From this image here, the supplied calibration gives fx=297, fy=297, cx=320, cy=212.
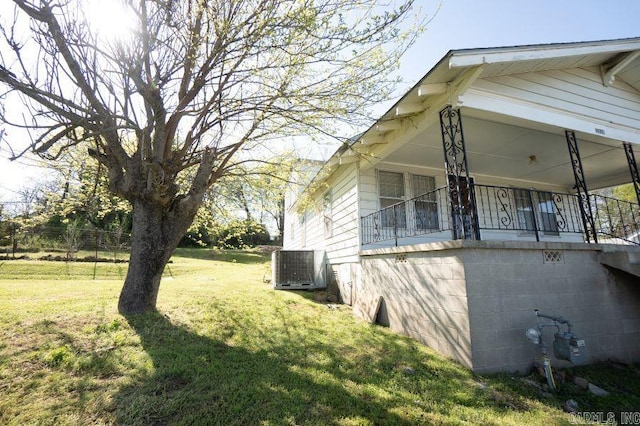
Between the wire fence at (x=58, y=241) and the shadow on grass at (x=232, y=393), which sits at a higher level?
the wire fence at (x=58, y=241)

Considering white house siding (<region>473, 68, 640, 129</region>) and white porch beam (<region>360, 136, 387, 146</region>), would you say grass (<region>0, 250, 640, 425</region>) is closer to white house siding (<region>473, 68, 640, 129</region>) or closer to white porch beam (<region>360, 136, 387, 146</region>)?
white porch beam (<region>360, 136, 387, 146</region>)

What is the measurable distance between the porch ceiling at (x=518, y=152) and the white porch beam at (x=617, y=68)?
134 cm

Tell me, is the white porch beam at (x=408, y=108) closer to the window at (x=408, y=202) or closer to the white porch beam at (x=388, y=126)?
the white porch beam at (x=388, y=126)

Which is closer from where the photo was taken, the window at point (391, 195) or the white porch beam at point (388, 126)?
the white porch beam at point (388, 126)

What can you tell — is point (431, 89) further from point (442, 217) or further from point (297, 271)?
point (297, 271)

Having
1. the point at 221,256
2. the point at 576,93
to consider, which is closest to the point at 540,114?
the point at 576,93

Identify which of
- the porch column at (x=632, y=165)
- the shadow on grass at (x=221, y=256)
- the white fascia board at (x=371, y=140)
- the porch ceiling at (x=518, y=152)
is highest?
the white fascia board at (x=371, y=140)

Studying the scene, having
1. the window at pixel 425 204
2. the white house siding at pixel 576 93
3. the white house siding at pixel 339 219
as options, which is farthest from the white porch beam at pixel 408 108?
the window at pixel 425 204

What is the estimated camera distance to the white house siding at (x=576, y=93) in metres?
5.46

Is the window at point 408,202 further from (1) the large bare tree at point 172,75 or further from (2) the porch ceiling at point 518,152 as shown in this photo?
(1) the large bare tree at point 172,75

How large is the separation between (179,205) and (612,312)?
7.38 metres

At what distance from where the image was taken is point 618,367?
4.42m

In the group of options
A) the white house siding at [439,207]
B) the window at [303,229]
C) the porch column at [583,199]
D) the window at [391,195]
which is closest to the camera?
the porch column at [583,199]

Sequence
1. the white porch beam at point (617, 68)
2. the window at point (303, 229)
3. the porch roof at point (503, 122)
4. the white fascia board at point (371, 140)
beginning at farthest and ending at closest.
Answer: the window at point (303, 229), the white fascia board at point (371, 140), the white porch beam at point (617, 68), the porch roof at point (503, 122)
